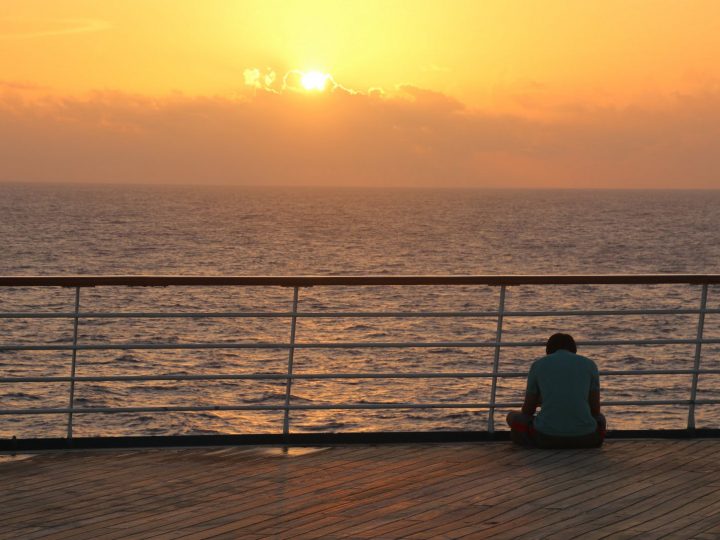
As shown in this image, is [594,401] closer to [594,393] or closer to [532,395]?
[594,393]

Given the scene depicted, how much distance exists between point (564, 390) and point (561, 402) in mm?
107

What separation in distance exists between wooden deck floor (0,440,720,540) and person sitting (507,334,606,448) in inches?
4.4

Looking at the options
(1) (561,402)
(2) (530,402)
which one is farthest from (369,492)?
(1) (561,402)

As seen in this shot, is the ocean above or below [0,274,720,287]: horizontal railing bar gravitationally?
below

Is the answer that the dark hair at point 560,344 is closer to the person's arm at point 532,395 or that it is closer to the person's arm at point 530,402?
the person's arm at point 532,395

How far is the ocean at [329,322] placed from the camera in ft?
105

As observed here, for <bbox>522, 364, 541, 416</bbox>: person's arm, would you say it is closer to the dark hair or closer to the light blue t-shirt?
the light blue t-shirt

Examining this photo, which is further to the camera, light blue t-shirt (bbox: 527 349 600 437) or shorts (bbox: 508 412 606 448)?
shorts (bbox: 508 412 606 448)

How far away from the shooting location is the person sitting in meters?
6.88

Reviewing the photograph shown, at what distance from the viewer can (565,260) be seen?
8438 cm

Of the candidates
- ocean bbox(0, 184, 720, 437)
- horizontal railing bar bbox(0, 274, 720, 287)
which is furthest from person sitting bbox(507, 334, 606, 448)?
ocean bbox(0, 184, 720, 437)

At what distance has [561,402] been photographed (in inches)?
275

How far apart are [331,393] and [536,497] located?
2812 centimetres

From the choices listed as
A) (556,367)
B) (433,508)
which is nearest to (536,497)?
(433,508)
